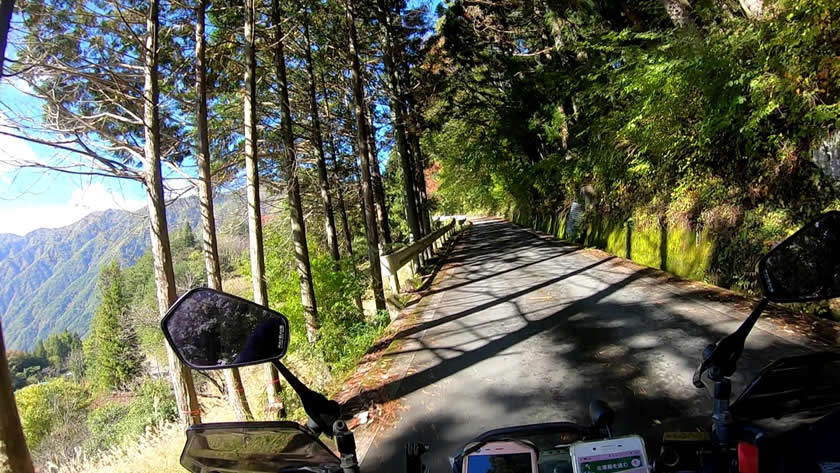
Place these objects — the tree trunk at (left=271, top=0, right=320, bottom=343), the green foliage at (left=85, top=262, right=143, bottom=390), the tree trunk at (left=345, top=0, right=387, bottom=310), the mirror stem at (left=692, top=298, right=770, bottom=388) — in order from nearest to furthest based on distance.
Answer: the mirror stem at (left=692, top=298, right=770, bottom=388) < the tree trunk at (left=271, top=0, right=320, bottom=343) < the tree trunk at (left=345, top=0, right=387, bottom=310) < the green foliage at (left=85, top=262, right=143, bottom=390)

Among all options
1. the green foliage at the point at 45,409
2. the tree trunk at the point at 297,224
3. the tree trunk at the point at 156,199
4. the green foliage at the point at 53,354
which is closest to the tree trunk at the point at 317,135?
the tree trunk at the point at 297,224

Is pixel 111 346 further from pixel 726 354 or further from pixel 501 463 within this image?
pixel 726 354

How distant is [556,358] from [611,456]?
3882 mm

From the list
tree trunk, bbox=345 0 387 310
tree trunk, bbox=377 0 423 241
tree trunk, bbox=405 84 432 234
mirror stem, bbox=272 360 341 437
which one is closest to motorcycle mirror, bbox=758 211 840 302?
mirror stem, bbox=272 360 341 437

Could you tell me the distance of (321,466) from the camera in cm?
155

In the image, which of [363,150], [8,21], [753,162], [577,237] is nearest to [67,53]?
[8,21]

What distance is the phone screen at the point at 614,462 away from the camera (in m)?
1.18

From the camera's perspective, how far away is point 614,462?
120 cm

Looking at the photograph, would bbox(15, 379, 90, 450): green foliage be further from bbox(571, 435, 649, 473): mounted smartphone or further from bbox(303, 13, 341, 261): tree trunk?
bbox(571, 435, 649, 473): mounted smartphone

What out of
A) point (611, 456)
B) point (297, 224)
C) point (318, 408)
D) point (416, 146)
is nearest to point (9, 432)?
point (318, 408)

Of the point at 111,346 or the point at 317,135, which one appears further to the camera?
the point at 111,346

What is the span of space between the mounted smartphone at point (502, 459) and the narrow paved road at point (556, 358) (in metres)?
2.00

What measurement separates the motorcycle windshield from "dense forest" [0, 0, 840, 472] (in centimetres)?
271

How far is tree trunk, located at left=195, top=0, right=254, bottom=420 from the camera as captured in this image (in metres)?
7.92
